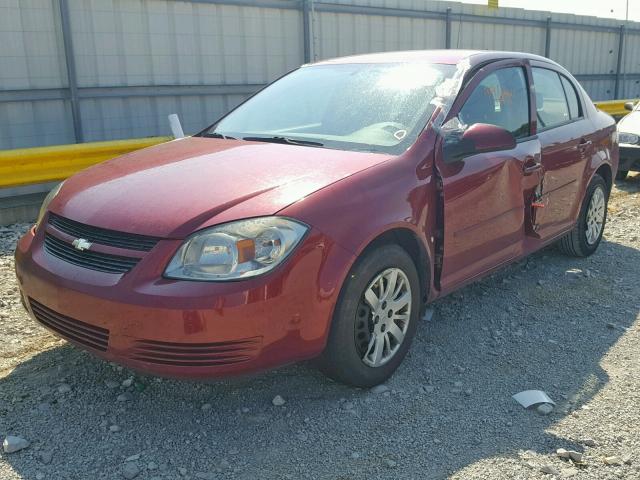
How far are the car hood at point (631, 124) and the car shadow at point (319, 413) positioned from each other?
5.97m

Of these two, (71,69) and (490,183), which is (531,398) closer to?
(490,183)

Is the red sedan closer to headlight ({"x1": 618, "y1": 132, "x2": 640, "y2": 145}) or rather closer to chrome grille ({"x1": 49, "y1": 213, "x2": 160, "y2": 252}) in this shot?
chrome grille ({"x1": 49, "y1": 213, "x2": 160, "y2": 252})

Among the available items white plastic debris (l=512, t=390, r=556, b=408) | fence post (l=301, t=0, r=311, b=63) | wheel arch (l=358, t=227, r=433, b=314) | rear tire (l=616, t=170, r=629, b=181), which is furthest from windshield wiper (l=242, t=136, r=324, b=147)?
fence post (l=301, t=0, r=311, b=63)

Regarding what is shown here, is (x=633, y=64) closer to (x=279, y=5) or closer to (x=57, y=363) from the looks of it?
(x=279, y=5)

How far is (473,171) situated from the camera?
3.82 m

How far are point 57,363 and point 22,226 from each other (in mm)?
3576

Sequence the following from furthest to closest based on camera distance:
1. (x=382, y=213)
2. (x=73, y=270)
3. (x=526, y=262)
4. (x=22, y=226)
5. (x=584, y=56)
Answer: (x=584, y=56) → (x=22, y=226) → (x=526, y=262) → (x=382, y=213) → (x=73, y=270)

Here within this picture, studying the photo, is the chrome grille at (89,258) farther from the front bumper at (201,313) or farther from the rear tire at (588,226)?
the rear tire at (588,226)

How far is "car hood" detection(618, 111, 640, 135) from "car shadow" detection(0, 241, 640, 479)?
597 centimetres

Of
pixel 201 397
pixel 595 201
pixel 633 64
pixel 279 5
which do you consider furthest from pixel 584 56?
pixel 201 397

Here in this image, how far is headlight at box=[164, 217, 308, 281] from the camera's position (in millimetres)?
2754

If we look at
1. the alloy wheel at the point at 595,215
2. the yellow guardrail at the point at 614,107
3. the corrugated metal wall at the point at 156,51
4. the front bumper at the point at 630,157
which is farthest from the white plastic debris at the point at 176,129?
the yellow guardrail at the point at 614,107

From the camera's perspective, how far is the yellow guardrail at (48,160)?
6.73 meters

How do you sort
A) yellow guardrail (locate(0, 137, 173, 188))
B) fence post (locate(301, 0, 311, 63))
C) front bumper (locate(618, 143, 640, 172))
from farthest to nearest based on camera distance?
fence post (locate(301, 0, 311, 63))
front bumper (locate(618, 143, 640, 172))
yellow guardrail (locate(0, 137, 173, 188))
